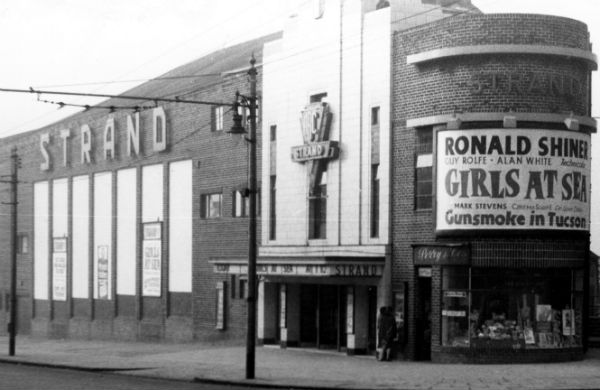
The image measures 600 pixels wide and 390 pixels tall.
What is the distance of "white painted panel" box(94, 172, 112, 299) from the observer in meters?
55.7

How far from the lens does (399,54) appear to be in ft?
120

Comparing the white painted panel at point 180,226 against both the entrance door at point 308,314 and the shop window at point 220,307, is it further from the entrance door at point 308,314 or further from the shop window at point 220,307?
the entrance door at point 308,314

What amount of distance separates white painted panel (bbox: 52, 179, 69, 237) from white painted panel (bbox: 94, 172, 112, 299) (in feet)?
11.4

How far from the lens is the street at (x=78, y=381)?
28234mm

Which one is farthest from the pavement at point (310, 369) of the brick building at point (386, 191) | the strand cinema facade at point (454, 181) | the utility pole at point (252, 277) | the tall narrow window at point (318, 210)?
the tall narrow window at point (318, 210)

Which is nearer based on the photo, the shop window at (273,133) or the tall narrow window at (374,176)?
the tall narrow window at (374,176)

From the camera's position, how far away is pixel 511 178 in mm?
33312

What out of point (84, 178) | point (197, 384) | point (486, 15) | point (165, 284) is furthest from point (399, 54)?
point (84, 178)

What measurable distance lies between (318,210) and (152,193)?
13.2 meters

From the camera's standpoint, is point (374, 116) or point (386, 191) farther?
point (374, 116)

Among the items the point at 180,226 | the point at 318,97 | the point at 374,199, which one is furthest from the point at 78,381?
the point at 180,226

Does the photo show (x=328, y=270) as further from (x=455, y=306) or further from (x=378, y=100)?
(x=378, y=100)

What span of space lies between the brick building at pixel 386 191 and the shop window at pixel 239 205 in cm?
19

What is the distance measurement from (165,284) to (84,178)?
10029mm
